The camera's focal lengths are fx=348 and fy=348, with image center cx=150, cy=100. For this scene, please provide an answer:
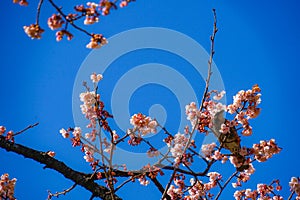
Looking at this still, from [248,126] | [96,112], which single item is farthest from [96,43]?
[248,126]

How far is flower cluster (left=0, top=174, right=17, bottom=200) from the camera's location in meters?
5.36

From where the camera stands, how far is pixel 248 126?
4.46 metres

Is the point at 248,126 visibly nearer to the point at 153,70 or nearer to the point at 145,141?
the point at 145,141

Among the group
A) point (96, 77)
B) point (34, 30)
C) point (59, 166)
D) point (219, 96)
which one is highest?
point (96, 77)

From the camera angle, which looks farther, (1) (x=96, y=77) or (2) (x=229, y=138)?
(1) (x=96, y=77)

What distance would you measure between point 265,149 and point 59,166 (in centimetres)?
261

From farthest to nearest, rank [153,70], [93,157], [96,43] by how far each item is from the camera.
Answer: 1. [153,70]
2. [93,157]
3. [96,43]

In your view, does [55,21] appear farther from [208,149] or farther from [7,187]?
[7,187]

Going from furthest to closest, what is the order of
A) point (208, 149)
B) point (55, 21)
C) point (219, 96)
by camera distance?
point (219, 96) → point (208, 149) → point (55, 21)

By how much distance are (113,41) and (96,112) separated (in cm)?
323

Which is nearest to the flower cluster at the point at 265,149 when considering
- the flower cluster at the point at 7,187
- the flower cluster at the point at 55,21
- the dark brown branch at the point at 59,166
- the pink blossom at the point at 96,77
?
the dark brown branch at the point at 59,166

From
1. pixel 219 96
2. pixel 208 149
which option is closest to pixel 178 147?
pixel 208 149

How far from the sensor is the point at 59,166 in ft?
11.8

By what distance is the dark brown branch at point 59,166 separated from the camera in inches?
139
